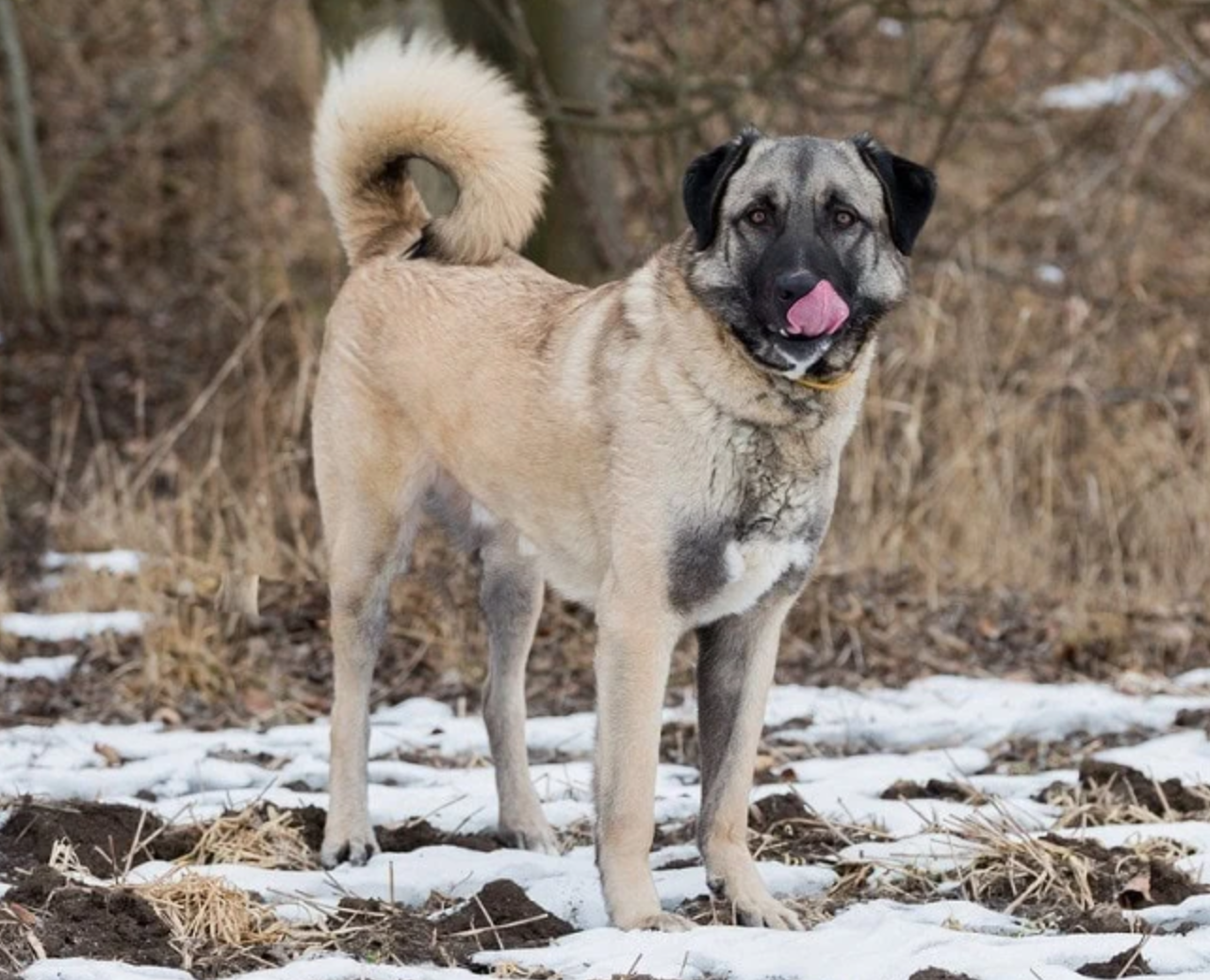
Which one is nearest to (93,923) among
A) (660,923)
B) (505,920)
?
(505,920)

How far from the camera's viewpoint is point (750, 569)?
13.5 feet

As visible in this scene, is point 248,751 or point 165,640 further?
point 165,640

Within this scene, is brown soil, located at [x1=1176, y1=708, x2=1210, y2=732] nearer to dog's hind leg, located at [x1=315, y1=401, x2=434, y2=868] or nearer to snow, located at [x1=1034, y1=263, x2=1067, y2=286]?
dog's hind leg, located at [x1=315, y1=401, x2=434, y2=868]

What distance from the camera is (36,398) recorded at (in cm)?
1065

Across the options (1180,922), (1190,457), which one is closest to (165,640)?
(1180,922)

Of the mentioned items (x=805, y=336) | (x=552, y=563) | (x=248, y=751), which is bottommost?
(x=248, y=751)

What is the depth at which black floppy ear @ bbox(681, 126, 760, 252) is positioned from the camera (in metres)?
4.17

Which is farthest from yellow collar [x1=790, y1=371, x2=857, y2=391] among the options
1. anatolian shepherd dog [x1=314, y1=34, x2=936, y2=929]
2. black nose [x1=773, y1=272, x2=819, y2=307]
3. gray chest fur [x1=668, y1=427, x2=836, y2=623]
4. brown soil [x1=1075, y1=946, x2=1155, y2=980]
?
brown soil [x1=1075, y1=946, x2=1155, y2=980]

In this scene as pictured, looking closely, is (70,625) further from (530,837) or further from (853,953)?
(853,953)

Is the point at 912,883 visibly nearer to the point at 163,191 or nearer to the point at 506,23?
the point at 506,23

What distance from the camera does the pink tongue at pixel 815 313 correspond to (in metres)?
3.93

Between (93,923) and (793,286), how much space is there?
1860 mm

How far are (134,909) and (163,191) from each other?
1073 cm

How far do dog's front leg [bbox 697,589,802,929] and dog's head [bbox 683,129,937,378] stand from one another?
24.7 inches
